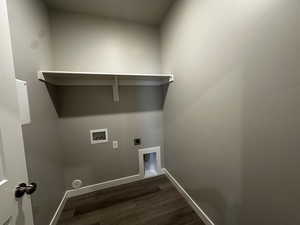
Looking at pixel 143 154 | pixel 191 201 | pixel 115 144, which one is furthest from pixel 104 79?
pixel 191 201

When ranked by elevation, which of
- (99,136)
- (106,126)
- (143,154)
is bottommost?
(143,154)

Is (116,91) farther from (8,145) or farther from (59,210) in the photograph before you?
(59,210)

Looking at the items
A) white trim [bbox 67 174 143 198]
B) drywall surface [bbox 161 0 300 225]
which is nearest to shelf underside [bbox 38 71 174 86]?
drywall surface [bbox 161 0 300 225]

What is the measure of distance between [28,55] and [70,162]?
1.41m

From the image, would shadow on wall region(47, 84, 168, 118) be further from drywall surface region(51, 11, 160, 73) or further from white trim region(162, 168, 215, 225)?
white trim region(162, 168, 215, 225)

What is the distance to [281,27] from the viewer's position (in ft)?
2.43

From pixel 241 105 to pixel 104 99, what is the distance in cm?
168

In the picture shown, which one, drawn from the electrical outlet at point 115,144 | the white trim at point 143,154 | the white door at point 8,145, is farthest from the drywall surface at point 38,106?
the white trim at point 143,154

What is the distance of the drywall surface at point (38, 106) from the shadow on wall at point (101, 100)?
8.3 inches

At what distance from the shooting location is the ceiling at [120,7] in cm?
163

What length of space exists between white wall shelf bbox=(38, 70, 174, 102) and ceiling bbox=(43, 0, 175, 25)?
0.86 metres

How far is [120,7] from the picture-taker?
1.73 m

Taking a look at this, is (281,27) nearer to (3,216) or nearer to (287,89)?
(287,89)

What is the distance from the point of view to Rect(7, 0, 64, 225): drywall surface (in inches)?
42.1
